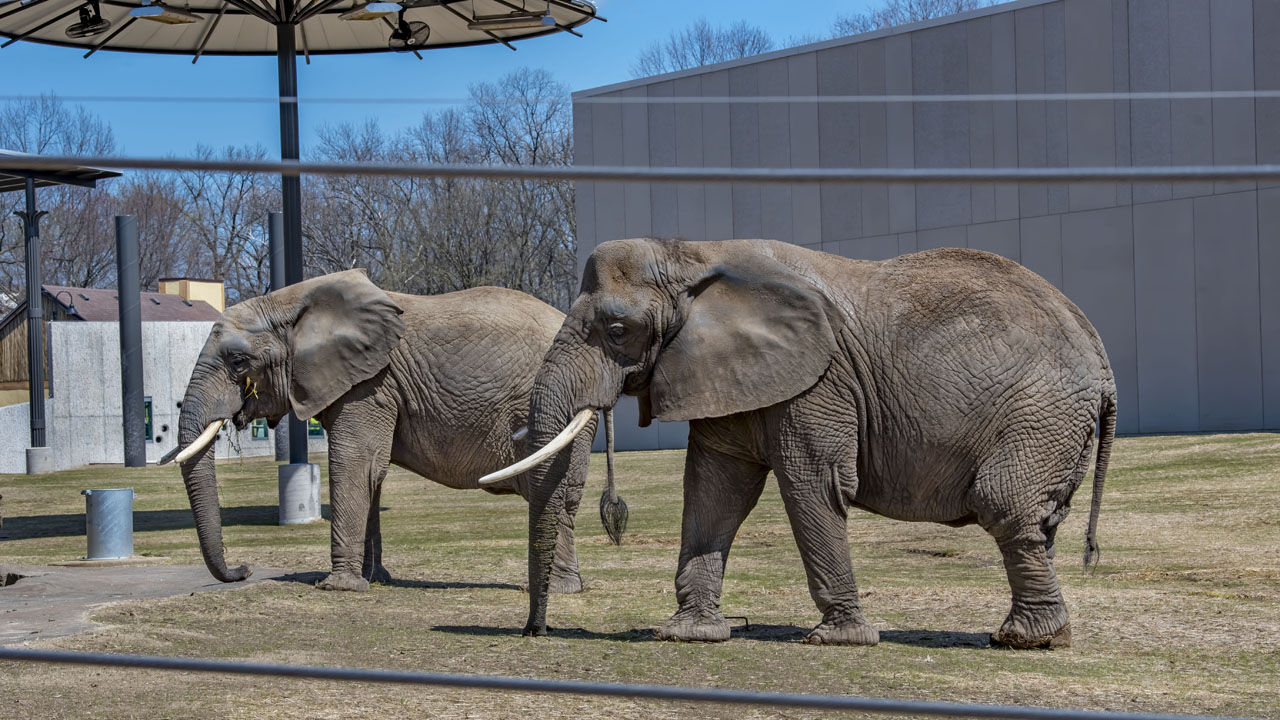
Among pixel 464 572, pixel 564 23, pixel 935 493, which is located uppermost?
pixel 564 23

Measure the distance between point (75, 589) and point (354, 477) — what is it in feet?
7.23

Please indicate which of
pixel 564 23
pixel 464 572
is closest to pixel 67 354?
pixel 564 23

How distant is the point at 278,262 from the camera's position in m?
25.7

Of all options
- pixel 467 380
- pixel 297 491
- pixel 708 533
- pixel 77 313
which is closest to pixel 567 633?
pixel 708 533

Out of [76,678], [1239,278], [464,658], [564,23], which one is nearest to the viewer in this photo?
[76,678]

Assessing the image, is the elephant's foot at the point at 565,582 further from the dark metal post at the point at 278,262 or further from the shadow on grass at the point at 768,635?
the dark metal post at the point at 278,262

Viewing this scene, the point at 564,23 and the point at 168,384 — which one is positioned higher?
the point at 564,23

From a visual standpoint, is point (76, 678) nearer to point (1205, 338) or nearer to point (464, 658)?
point (464, 658)

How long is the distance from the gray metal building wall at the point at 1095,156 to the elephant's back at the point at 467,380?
39.3 ft

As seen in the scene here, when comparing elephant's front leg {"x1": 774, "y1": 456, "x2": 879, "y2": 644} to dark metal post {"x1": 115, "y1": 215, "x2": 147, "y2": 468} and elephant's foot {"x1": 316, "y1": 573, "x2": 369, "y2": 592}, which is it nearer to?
elephant's foot {"x1": 316, "y1": 573, "x2": 369, "y2": 592}

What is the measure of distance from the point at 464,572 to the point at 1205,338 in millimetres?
18221

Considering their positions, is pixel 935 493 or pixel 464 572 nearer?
pixel 935 493

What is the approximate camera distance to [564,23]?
1702 centimetres

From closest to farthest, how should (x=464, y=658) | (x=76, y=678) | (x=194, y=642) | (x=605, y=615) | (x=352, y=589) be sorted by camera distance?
1. (x=76, y=678)
2. (x=464, y=658)
3. (x=194, y=642)
4. (x=605, y=615)
5. (x=352, y=589)
